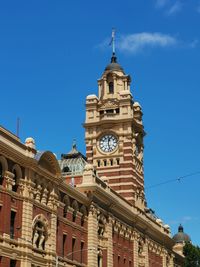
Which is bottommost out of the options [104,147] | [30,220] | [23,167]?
[30,220]

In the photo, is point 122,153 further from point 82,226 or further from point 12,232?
point 12,232

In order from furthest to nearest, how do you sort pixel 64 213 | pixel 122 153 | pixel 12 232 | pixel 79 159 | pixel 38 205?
pixel 122 153
pixel 79 159
pixel 64 213
pixel 38 205
pixel 12 232

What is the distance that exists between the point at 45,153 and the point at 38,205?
16.4 feet

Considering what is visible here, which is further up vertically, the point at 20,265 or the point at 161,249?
the point at 161,249

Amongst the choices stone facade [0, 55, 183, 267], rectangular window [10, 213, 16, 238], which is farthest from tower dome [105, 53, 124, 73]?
rectangular window [10, 213, 16, 238]

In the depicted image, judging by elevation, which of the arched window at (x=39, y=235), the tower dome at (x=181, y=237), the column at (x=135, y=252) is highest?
the tower dome at (x=181, y=237)

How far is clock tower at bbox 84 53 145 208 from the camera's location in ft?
307

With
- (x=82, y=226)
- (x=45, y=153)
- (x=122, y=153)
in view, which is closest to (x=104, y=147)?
(x=122, y=153)

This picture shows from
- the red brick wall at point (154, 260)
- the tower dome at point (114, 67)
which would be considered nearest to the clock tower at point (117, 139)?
the tower dome at point (114, 67)

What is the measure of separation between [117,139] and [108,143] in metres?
1.68

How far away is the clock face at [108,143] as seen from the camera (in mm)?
95625

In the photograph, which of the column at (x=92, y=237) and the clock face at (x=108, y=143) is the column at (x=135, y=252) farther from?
the clock face at (x=108, y=143)

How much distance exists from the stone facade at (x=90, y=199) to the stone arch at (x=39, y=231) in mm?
94

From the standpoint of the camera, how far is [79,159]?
8038 cm
